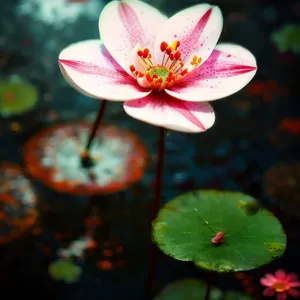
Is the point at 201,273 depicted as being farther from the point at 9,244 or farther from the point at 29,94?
the point at 29,94

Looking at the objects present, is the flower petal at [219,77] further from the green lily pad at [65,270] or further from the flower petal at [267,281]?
the green lily pad at [65,270]

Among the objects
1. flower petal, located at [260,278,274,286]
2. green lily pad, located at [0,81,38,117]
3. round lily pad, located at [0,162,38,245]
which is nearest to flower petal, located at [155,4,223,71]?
flower petal, located at [260,278,274,286]

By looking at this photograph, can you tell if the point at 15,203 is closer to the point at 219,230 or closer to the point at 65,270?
the point at 65,270

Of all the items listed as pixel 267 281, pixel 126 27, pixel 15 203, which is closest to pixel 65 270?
pixel 15 203

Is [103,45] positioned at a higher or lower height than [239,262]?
higher

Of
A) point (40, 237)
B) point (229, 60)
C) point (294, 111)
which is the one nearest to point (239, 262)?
point (229, 60)

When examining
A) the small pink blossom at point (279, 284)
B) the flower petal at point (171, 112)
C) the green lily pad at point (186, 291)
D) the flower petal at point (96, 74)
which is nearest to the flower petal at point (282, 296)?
the small pink blossom at point (279, 284)
